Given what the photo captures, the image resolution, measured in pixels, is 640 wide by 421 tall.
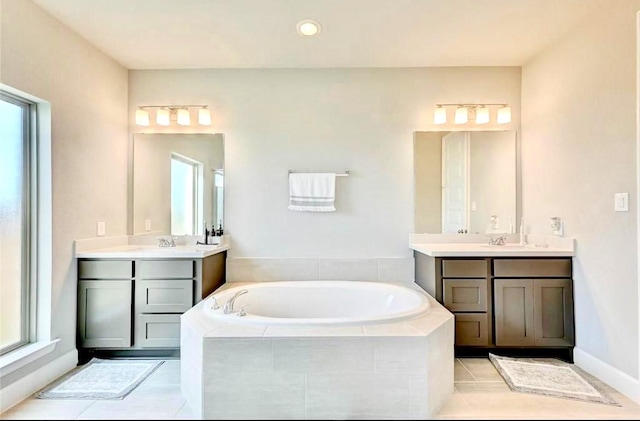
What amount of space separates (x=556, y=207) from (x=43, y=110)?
11.9ft

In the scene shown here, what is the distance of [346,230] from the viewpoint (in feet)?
10.7

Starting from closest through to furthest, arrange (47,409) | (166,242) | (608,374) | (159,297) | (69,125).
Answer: (47,409) < (608,374) < (69,125) < (159,297) < (166,242)

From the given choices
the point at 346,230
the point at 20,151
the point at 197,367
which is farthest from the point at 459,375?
the point at 20,151

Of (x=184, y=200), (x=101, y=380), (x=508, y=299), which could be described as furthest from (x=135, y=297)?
(x=508, y=299)

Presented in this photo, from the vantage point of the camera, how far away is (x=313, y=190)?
10.5ft

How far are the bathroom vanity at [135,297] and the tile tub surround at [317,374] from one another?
0.89 metres

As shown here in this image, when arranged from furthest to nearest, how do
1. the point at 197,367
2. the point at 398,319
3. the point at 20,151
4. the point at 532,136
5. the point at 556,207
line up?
the point at 532,136 < the point at 556,207 < the point at 20,151 < the point at 398,319 < the point at 197,367

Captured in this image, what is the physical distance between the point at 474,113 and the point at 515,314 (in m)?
1.70

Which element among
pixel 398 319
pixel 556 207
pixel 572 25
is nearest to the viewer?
pixel 398 319

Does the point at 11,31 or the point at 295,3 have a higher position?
the point at 295,3

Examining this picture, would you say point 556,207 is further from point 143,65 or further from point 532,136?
point 143,65

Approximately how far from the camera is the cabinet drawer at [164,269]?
2668 millimetres

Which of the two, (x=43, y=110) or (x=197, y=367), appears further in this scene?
(x=43, y=110)

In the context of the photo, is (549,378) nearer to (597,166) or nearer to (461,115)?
(597,166)
